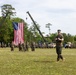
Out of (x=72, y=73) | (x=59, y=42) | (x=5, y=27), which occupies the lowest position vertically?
(x=72, y=73)

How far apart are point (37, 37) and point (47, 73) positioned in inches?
5353

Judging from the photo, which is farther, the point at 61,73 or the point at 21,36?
the point at 21,36

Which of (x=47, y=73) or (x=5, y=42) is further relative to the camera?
(x=5, y=42)

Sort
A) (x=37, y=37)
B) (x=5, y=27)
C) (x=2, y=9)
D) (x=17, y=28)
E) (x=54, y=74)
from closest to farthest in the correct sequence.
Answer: (x=54, y=74) → (x=17, y=28) → (x=5, y=27) → (x=2, y=9) → (x=37, y=37)

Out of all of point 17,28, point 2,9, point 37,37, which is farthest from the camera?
point 37,37

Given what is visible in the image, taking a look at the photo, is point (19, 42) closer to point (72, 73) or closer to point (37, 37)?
point (72, 73)

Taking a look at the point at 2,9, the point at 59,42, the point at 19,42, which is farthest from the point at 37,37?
the point at 59,42

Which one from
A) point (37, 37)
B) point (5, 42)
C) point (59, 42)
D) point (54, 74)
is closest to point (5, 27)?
point (5, 42)

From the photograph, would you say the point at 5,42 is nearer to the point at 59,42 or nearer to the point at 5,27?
the point at 5,27

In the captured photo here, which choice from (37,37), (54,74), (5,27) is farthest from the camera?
(37,37)

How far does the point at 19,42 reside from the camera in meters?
51.5

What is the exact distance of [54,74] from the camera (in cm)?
1312

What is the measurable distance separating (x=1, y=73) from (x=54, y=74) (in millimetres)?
2128

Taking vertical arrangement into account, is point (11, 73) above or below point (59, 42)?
below
